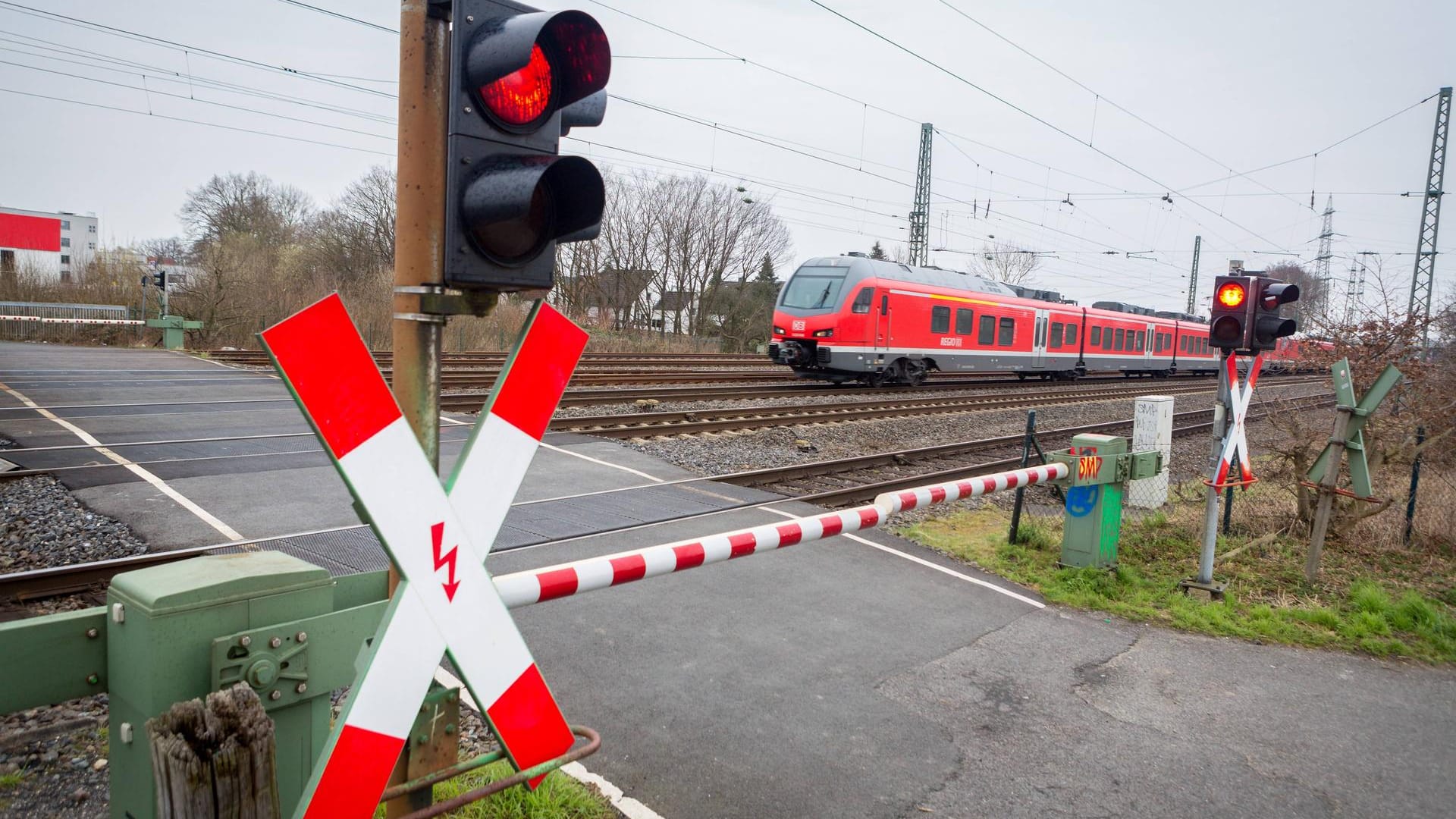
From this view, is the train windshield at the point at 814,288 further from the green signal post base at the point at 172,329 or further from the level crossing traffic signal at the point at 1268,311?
the green signal post base at the point at 172,329

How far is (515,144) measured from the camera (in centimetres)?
236

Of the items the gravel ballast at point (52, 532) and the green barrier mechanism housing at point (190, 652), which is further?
the gravel ballast at point (52, 532)

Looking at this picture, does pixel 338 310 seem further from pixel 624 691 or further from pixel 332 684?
pixel 624 691

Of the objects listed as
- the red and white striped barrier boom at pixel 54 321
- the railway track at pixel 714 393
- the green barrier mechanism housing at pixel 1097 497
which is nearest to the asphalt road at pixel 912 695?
the green barrier mechanism housing at pixel 1097 497

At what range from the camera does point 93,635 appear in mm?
1885

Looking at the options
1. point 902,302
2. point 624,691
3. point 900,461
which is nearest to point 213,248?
point 902,302

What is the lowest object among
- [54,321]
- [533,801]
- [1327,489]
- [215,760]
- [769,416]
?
[533,801]

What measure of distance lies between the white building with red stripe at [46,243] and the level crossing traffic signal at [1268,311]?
1515 inches

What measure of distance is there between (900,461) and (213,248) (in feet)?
93.7

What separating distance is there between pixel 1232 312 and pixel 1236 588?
7.20ft

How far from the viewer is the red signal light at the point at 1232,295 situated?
6.89 m

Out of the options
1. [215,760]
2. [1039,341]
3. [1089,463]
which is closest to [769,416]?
[1089,463]

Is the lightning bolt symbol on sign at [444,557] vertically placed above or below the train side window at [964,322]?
below

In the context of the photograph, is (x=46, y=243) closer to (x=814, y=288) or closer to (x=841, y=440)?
(x=814, y=288)
